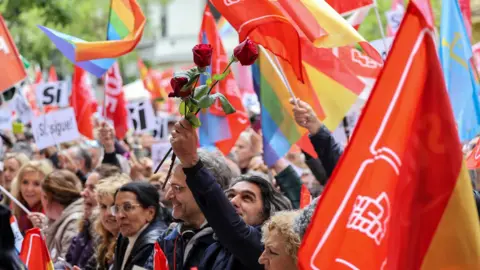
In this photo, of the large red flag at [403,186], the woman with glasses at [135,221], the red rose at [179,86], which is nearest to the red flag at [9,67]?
the woman with glasses at [135,221]

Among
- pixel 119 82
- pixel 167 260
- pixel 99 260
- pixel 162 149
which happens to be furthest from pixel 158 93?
pixel 167 260

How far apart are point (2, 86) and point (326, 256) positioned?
5295 mm

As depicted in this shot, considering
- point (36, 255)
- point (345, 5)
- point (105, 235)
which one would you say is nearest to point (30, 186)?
point (105, 235)

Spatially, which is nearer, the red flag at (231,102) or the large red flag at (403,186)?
the large red flag at (403,186)

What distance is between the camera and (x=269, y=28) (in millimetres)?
5180

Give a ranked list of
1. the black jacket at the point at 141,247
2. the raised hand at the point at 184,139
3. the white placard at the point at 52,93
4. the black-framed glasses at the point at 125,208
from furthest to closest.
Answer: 1. the white placard at the point at 52,93
2. the black-framed glasses at the point at 125,208
3. the black jacket at the point at 141,247
4. the raised hand at the point at 184,139

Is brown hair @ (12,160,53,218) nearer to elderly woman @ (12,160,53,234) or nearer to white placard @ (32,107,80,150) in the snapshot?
elderly woman @ (12,160,53,234)

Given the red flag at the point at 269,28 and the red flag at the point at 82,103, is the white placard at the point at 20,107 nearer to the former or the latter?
the red flag at the point at 82,103

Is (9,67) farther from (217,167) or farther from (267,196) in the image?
(267,196)

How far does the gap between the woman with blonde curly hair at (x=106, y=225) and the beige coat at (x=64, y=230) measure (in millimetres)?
862

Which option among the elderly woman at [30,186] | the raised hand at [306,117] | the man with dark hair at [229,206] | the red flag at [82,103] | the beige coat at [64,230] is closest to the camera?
the man with dark hair at [229,206]

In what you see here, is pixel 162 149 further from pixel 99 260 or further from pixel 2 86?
pixel 99 260

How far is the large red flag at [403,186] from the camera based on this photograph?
2926 mm

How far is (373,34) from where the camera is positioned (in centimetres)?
2795
